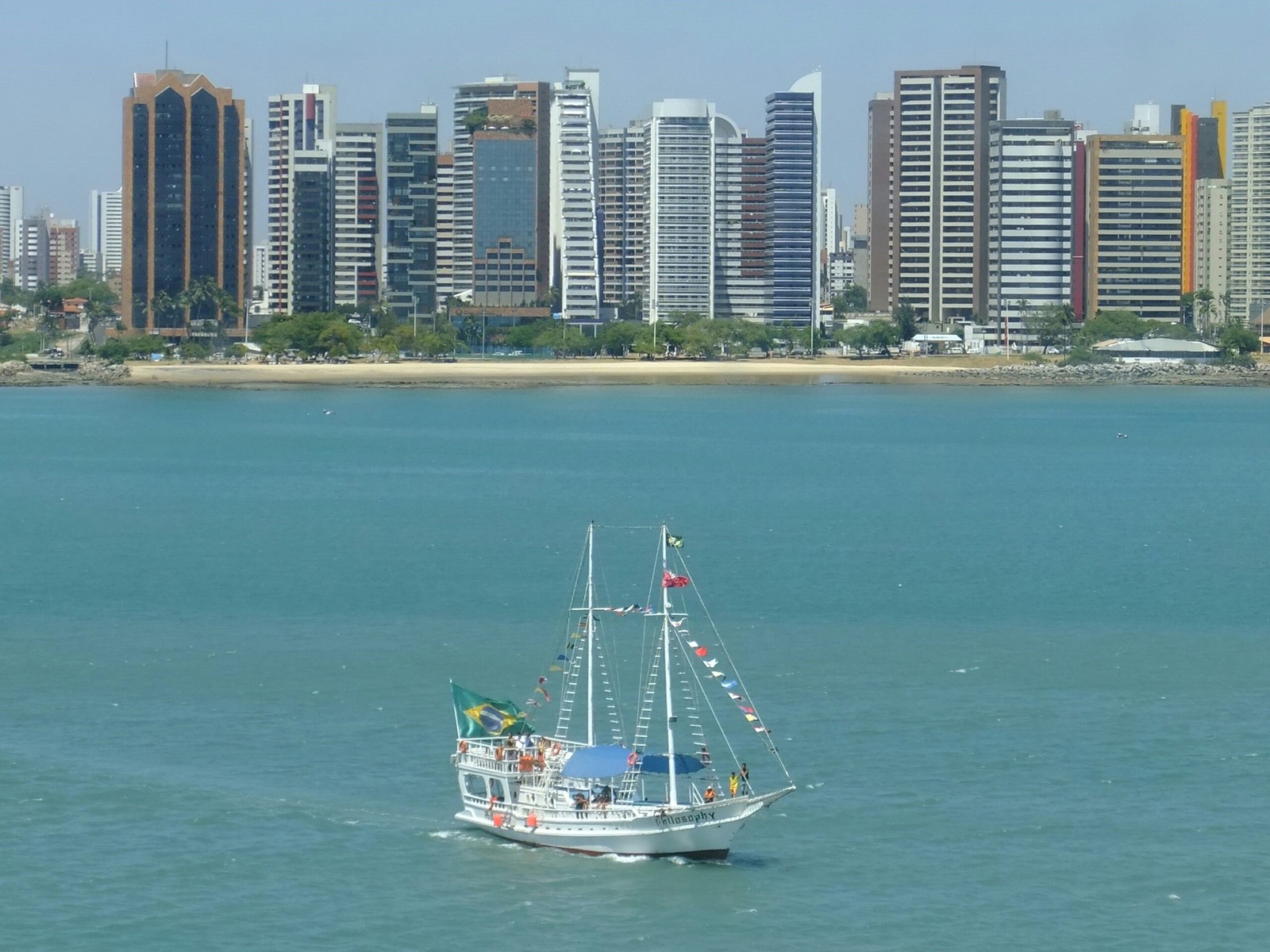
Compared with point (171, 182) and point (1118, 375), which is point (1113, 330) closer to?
point (1118, 375)

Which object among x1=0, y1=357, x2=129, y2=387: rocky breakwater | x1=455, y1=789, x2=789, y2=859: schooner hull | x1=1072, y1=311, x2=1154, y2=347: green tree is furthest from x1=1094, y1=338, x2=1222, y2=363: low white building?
x1=455, y1=789, x2=789, y2=859: schooner hull

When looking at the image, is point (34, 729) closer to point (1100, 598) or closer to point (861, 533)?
point (1100, 598)

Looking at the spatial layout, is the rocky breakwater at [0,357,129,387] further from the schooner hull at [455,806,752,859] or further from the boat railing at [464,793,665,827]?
the schooner hull at [455,806,752,859]

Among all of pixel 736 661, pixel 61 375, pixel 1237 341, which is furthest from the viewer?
pixel 1237 341

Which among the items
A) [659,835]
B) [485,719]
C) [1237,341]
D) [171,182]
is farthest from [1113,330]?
[659,835]

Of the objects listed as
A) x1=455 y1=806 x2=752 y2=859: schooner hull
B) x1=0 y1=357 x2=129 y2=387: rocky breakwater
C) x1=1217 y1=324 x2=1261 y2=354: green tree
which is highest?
x1=1217 y1=324 x2=1261 y2=354: green tree

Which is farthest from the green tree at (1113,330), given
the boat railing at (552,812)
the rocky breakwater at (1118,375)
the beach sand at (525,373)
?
the boat railing at (552,812)

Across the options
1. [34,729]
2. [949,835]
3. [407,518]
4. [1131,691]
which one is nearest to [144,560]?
[407,518]
